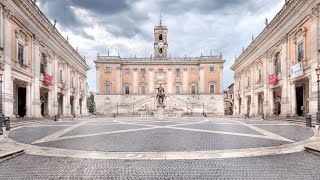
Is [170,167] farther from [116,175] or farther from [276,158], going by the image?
[276,158]

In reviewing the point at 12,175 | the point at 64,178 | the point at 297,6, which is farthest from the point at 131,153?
the point at 297,6

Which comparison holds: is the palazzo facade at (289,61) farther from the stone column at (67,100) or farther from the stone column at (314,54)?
the stone column at (67,100)

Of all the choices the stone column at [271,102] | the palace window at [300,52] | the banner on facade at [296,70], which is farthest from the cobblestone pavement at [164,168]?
the stone column at [271,102]

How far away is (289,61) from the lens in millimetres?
28078

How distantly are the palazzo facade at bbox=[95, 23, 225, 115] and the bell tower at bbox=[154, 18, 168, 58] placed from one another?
503cm

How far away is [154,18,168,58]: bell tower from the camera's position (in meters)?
73.1

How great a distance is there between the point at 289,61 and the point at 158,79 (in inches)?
1658

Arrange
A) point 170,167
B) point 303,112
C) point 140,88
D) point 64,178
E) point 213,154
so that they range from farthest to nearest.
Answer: point 140,88
point 303,112
point 213,154
point 170,167
point 64,178

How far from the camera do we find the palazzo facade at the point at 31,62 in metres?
21.8

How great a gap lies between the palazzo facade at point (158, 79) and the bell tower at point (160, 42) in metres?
5.03

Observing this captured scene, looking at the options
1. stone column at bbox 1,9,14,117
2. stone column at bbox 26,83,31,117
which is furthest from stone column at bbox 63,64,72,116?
stone column at bbox 1,9,14,117

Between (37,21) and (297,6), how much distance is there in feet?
87.7

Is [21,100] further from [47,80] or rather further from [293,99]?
[293,99]

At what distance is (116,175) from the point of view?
6.04 meters
